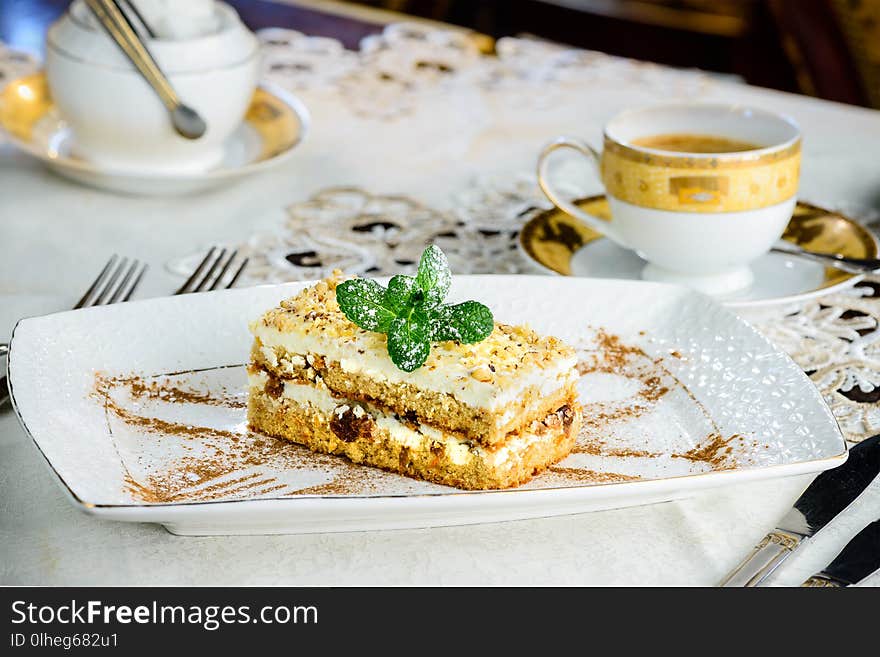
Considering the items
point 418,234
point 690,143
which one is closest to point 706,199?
point 690,143

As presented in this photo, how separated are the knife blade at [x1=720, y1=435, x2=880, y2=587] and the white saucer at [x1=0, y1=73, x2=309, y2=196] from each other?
1.25 m

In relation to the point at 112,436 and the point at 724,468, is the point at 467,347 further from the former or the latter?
the point at 112,436

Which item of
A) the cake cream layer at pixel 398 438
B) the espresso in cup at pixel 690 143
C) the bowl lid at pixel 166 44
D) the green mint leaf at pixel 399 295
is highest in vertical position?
the espresso in cup at pixel 690 143

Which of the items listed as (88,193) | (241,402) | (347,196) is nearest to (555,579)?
(241,402)

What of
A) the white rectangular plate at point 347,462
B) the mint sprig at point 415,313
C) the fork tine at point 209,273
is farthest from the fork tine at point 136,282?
the mint sprig at point 415,313

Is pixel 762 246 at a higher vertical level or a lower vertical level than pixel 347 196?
higher

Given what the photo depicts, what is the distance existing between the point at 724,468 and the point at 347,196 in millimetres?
1148

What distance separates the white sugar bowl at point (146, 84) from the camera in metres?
2.00

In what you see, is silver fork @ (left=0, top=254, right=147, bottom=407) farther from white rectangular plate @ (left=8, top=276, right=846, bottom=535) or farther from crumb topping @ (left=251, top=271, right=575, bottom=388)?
crumb topping @ (left=251, top=271, right=575, bottom=388)

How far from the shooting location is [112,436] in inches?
51.7

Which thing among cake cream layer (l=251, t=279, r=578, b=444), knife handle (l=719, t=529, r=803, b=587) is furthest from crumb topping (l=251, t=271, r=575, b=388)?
knife handle (l=719, t=529, r=803, b=587)

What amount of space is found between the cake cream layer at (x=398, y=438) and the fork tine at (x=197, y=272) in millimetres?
417

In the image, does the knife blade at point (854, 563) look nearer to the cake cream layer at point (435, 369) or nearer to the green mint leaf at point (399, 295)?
the cake cream layer at point (435, 369)
